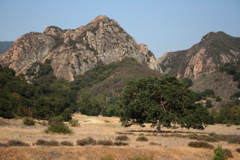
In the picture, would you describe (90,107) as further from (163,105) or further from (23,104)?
(163,105)

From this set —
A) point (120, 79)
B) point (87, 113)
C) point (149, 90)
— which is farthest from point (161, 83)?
point (120, 79)

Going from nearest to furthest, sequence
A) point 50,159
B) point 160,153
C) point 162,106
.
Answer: point 50,159 < point 160,153 < point 162,106

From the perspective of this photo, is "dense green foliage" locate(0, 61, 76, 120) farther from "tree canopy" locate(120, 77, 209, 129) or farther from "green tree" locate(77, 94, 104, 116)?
"green tree" locate(77, 94, 104, 116)

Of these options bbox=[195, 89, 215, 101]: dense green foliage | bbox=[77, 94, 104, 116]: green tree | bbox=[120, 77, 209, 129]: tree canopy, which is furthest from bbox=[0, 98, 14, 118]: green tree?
bbox=[195, 89, 215, 101]: dense green foliage

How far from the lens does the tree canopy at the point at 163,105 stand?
44.1 meters

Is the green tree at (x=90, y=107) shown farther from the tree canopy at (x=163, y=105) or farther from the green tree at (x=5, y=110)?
the tree canopy at (x=163, y=105)

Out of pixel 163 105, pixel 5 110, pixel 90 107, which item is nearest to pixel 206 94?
pixel 90 107

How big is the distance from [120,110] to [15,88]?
1701 inches

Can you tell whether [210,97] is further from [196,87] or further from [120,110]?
[120,110]

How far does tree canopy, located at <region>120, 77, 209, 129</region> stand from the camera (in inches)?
1735

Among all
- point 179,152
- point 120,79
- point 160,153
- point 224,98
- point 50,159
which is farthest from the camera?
point 120,79

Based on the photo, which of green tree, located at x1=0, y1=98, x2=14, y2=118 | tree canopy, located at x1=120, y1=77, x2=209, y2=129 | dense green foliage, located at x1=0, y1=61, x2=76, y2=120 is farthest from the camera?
dense green foliage, located at x1=0, y1=61, x2=76, y2=120

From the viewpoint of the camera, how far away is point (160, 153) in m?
24.0

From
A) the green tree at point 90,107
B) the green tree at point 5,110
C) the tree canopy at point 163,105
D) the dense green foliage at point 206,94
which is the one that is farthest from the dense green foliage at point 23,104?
the dense green foliage at point 206,94
